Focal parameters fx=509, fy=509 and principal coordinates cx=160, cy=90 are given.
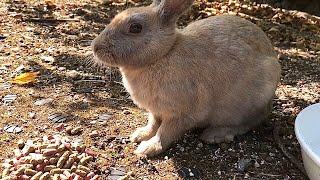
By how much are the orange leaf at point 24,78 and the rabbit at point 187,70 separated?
124 centimetres

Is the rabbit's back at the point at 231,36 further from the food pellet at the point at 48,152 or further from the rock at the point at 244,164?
the food pellet at the point at 48,152

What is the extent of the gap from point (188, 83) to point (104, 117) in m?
0.86

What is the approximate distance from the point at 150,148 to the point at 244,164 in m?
0.65

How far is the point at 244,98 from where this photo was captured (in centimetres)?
369

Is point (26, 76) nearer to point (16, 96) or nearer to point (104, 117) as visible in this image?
point (16, 96)

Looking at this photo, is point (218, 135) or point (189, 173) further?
point (218, 135)

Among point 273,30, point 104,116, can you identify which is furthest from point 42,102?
point 273,30

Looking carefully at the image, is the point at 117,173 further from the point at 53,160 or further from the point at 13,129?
the point at 13,129

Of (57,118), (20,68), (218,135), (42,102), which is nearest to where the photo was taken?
(218,135)

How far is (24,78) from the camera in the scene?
4523mm

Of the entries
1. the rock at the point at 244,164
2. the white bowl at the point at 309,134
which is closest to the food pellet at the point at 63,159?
the rock at the point at 244,164

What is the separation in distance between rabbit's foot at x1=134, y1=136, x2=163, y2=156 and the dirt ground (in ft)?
0.18

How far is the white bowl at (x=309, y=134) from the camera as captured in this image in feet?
9.87

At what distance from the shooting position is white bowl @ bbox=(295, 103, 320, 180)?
3010 mm
